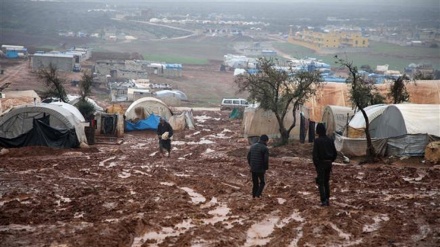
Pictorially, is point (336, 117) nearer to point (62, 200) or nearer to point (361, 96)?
point (361, 96)

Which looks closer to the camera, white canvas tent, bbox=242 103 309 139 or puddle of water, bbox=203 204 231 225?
puddle of water, bbox=203 204 231 225

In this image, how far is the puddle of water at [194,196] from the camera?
16.0 m

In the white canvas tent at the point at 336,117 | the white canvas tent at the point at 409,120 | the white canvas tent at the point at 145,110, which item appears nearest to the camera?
the white canvas tent at the point at 409,120

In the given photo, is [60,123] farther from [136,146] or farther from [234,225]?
[234,225]

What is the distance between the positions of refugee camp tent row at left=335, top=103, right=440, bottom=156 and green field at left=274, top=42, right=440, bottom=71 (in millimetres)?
80531

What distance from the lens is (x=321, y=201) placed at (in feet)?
47.7

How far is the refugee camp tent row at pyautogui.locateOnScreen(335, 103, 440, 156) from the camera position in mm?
24625

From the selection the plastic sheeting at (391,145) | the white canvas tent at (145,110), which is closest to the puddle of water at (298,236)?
the plastic sheeting at (391,145)

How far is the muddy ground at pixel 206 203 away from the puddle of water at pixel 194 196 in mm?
95

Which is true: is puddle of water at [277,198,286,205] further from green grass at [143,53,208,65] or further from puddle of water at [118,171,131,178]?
green grass at [143,53,208,65]

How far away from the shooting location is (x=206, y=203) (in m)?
15.6

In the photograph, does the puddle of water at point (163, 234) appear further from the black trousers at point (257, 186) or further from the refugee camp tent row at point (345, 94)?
the refugee camp tent row at point (345, 94)

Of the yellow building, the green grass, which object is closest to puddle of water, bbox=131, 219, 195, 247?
the green grass

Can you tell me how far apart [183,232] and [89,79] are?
30.1 metres
